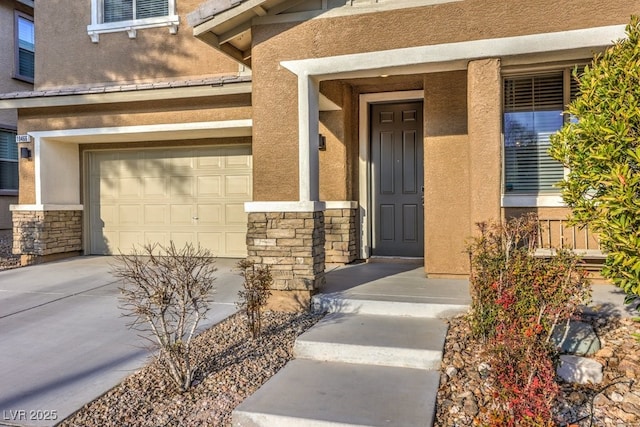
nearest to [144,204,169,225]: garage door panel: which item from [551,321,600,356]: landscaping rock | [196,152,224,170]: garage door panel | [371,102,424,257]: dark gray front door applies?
[196,152,224,170]: garage door panel

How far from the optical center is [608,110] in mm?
3561

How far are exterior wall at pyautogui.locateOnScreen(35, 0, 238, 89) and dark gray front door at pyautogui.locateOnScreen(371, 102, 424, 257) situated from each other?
3.07 meters

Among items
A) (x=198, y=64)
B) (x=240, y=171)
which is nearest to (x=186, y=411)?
(x=240, y=171)

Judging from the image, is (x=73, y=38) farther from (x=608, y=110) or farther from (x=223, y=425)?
(x=608, y=110)

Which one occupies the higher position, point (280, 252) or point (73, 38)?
point (73, 38)

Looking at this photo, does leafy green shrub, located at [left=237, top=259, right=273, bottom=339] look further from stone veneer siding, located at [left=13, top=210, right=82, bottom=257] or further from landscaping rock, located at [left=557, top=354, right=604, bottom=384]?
stone veneer siding, located at [left=13, top=210, right=82, bottom=257]

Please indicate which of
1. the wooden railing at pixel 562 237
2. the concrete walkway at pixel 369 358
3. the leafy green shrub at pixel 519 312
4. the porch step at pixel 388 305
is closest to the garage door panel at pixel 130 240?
the concrete walkway at pixel 369 358

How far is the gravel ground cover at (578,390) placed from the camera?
10.4 feet

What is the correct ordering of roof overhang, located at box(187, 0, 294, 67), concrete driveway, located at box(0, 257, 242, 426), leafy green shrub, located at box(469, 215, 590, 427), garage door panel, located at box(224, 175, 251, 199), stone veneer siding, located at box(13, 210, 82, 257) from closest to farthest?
1. leafy green shrub, located at box(469, 215, 590, 427)
2. concrete driveway, located at box(0, 257, 242, 426)
3. roof overhang, located at box(187, 0, 294, 67)
4. stone veneer siding, located at box(13, 210, 82, 257)
5. garage door panel, located at box(224, 175, 251, 199)

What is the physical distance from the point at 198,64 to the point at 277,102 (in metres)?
4.01

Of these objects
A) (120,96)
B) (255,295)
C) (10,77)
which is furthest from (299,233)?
(10,77)

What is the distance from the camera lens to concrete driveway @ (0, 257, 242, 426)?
3.50 metres

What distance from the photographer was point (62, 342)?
470 centimetres

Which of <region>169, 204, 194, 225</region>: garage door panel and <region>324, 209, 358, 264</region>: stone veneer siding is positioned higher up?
<region>169, 204, 194, 225</region>: garage door panel
